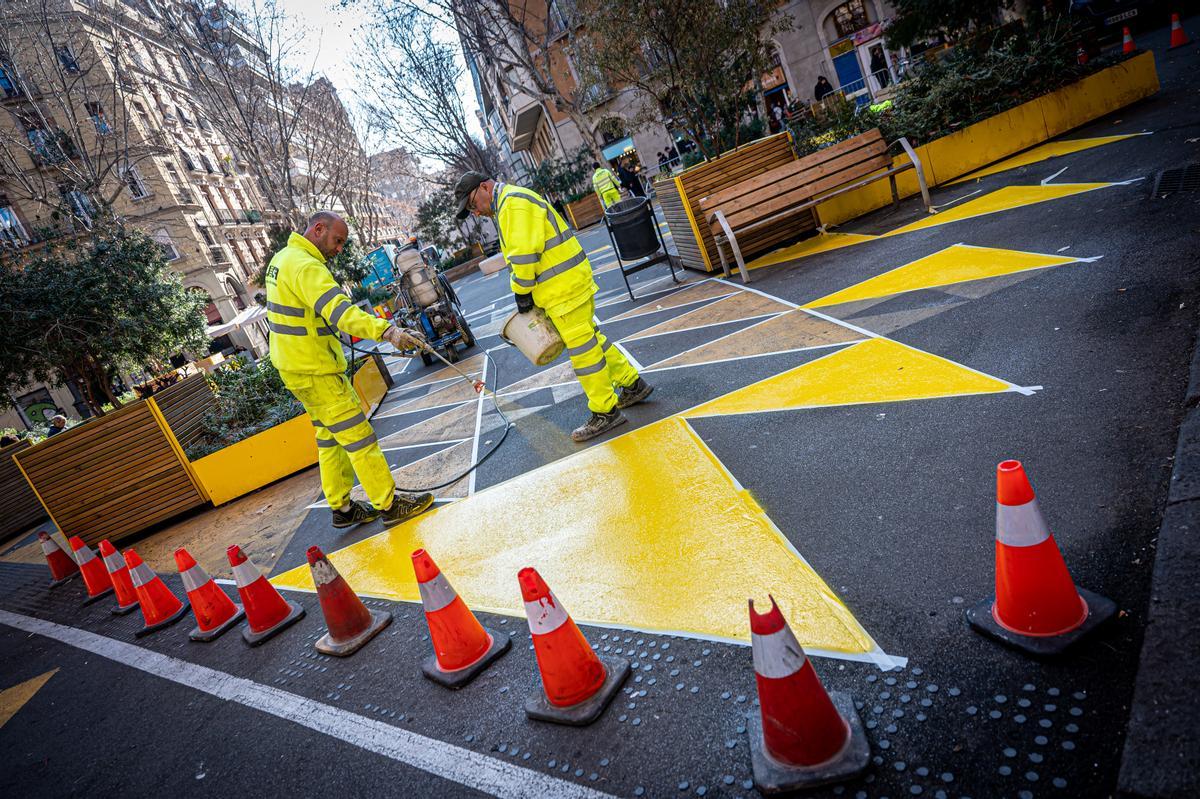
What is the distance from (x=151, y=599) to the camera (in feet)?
16.6

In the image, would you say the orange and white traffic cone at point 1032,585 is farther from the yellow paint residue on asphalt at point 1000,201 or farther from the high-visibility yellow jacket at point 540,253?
the yellow paint residue on asphalt at point 1000,201

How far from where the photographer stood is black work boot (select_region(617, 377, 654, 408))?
593cm

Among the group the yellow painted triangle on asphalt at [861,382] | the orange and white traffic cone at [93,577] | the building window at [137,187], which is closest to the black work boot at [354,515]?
the orange and white traffic cone at [93,577]

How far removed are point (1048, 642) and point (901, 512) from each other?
3.43 feet

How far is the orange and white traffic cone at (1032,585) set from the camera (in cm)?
213

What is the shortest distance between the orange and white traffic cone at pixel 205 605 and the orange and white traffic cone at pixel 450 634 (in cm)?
225

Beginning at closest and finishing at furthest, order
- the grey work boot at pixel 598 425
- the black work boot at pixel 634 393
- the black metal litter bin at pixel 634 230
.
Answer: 1. the grey work boot at pixel 598 425
2. the black work boot at pixel 634 393
3. the black metal litter bin at pixel 634 230

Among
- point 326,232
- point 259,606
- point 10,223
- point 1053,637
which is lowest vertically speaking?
point 1053,637

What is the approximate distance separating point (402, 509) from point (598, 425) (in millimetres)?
1760

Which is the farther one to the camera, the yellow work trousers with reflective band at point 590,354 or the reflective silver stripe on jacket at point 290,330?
the yellow work trousers with reflective band at point 590,354

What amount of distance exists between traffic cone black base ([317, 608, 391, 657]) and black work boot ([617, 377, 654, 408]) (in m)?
2.77

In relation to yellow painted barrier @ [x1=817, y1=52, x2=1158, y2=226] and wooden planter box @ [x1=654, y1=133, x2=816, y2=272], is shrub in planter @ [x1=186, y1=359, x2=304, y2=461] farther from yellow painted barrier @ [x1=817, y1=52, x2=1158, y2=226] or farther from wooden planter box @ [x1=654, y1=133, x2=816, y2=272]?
yellow painted barrier @ [x1=817, y1=52, x2=1158, y2=226]

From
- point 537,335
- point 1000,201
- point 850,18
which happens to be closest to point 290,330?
point 537,335

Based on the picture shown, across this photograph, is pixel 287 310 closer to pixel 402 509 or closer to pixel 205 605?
pixel 402 509
